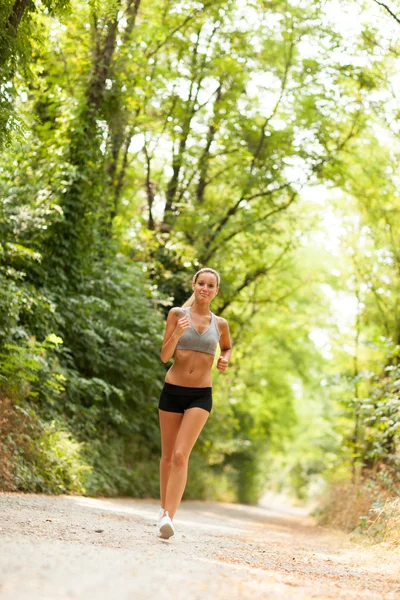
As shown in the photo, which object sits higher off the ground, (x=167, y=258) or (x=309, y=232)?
(x=309, y=232)

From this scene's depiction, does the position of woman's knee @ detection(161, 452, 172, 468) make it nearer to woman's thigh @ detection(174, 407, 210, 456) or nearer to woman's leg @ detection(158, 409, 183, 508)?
woman's leg @ detection(158, 409, 183, 508)

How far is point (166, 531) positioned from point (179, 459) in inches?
23.9

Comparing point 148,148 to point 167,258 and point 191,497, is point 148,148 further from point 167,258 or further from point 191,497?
point 191,497

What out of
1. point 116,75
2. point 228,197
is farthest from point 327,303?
point 116,75

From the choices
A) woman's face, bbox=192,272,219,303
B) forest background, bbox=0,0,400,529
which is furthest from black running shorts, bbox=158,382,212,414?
forest background, bbox=0,0,400,529

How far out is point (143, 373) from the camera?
1548 cm

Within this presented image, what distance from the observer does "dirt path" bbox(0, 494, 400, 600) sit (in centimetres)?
403

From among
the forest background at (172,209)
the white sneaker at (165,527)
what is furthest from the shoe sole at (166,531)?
the forest background at (172,209)

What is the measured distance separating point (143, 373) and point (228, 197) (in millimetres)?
7503

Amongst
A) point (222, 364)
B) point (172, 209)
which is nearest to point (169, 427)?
point (222, 364)

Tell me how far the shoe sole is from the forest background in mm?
3467

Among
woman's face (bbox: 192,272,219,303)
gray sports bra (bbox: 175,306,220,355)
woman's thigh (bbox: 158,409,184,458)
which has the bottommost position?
woman's thigh (bbox: 158,409,184,458)

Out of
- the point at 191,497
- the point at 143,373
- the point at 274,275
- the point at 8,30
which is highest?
the point at 274,275

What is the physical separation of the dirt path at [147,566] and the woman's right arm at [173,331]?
158 cm
